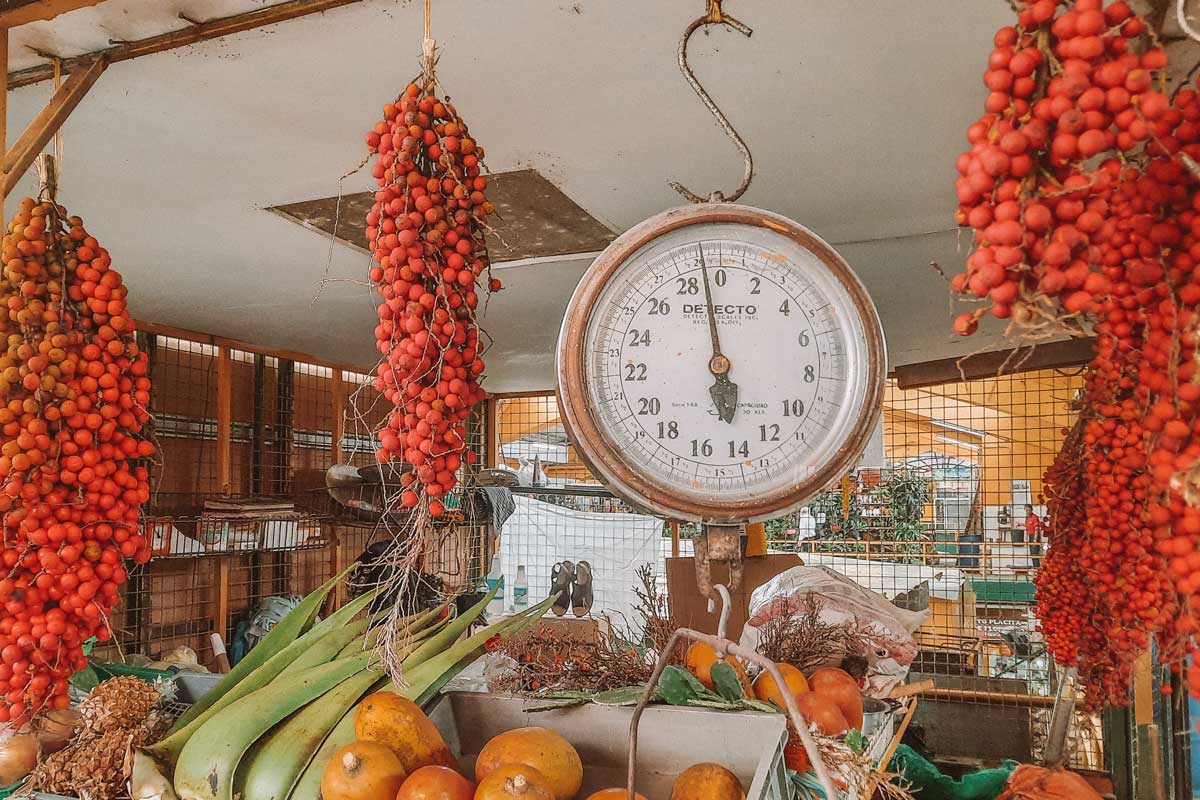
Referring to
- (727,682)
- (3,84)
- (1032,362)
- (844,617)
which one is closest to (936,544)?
(1032,362)

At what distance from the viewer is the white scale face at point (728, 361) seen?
1167 mm

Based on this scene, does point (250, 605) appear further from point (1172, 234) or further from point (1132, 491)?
point (1172, 234)

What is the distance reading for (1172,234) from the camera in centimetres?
70

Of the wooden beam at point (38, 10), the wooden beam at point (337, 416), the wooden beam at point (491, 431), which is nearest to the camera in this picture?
the wooden beam at point (38, 10)

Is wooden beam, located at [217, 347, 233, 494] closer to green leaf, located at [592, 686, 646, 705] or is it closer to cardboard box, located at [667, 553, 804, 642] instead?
cardboard box, located at [667, 553, 804, 642]

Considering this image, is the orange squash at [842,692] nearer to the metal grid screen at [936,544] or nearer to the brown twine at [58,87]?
the metal grid screen at [936,544]

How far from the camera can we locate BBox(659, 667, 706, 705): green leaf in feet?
4.10

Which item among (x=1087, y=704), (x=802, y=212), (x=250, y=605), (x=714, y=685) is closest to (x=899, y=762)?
(x=1087, y=704)

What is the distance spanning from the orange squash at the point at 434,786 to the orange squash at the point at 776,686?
57 centimetres

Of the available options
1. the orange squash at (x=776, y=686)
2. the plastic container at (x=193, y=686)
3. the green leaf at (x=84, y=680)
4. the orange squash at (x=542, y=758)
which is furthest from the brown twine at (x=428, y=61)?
the green leaf at (x=84, y=680)

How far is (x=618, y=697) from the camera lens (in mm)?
1274

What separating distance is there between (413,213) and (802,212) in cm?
184

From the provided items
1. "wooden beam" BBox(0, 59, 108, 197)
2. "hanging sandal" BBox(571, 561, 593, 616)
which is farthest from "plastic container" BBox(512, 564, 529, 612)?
"wooden beam" BBox(0, 59, 108, 197)

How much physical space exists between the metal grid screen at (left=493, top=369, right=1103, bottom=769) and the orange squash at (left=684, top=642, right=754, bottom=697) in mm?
639
